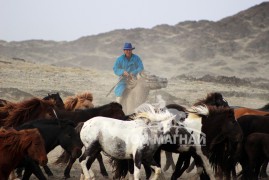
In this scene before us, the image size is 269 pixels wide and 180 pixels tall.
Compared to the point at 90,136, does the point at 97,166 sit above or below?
below

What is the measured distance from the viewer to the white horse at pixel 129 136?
7.80 meters

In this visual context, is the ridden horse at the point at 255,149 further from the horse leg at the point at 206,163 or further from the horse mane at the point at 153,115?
the horse mane at the point at 153,115

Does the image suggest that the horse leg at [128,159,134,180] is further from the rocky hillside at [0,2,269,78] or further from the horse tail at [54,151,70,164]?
the rocky hillside at [0,2,269,78]

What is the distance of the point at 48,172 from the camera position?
9.23m

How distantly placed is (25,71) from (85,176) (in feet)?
65.6

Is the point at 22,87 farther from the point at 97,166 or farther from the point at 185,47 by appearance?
the point at 185,47

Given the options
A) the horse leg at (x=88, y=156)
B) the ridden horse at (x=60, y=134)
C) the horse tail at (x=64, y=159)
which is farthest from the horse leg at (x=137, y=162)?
the horse tail at (x=64, y=159)

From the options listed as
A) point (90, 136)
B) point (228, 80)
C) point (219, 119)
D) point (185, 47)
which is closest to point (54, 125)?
point (90, 136)

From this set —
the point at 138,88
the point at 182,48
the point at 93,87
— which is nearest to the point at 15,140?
the point at 138,88

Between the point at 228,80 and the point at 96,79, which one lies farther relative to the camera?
the point at 228,80

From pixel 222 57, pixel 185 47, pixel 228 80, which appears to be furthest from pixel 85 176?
pixel 185 47

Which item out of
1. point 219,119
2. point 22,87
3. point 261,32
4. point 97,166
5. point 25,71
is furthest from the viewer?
point 261,32

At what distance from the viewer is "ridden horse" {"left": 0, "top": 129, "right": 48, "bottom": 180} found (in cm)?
698

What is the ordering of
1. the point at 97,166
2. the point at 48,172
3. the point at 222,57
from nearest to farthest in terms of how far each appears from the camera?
the point at 48,172
the point at 97,166
the point at 222,57
